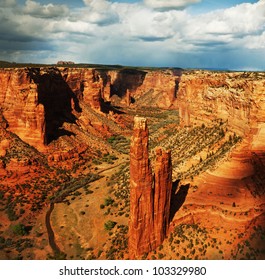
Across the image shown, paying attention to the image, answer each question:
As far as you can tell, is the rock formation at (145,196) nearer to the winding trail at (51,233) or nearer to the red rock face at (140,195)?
the red rock face at (140,195)

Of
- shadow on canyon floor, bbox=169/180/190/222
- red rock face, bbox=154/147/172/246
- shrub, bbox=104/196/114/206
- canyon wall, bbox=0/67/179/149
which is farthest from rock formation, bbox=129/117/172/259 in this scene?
canyon wall, bbox=0/67/179/149

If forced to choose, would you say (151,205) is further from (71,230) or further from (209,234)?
(71,230)

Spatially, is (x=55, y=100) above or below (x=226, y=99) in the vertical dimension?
below

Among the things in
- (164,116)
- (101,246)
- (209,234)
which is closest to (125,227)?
(101,246)

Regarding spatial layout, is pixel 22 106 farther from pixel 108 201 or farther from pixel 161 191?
pixel 161 191

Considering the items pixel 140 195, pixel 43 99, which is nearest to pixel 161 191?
pixel 140 195

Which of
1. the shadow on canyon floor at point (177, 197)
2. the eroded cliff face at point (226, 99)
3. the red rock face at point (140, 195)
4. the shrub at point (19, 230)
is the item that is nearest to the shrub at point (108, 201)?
the shrub at point (19, 230)
